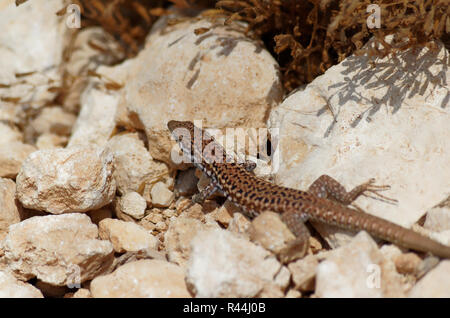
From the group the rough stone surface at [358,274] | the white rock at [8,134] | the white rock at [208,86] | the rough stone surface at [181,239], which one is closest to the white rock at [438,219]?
the rough stone surface at [358,274]

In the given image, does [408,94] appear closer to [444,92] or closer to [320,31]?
[444,92]

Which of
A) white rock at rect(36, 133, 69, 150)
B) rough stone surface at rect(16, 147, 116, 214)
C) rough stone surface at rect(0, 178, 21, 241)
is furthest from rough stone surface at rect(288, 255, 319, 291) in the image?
white rock at rect(36, 133, 69, 150)

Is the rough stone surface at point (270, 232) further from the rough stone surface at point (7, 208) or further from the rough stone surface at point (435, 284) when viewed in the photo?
the rough stone surface at point (7, 208)

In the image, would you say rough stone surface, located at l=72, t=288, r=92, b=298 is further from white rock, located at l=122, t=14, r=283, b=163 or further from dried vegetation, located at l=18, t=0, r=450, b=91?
dried vegetation, located at l=18, t=0, r=450, b=91
